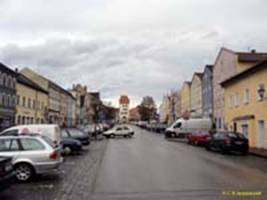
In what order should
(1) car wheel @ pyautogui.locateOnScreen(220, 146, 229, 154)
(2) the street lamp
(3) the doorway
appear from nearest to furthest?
1. (1) car wheel @ pyautogui.locateOnScreen(220, 146, 229, 154)
2. (2) the street lamp
3. (3) the doorway

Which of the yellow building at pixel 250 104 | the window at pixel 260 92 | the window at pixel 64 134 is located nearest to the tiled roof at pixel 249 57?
the yellow building at pixel 250 104

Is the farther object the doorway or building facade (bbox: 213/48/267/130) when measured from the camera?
building facade (bbox: 213/48/267/130)

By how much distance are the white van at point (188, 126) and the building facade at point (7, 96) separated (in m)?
19.8

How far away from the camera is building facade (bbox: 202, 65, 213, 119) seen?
247 ft

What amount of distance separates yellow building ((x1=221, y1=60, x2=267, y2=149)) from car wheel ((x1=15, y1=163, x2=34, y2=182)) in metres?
22.5

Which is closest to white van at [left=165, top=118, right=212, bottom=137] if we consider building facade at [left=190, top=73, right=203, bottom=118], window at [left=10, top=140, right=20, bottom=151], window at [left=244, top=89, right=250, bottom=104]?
window at [left=244, top=89, right=250, bottom=104]

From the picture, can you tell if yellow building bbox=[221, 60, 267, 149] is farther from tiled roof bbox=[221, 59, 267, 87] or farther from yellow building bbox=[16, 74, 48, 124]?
yellow building bbox=[16, 74, 48, 124]

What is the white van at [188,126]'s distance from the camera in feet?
205

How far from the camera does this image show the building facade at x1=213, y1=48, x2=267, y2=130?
56.3m

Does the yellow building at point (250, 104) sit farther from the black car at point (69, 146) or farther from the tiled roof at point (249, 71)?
the black car at point (69, 146)

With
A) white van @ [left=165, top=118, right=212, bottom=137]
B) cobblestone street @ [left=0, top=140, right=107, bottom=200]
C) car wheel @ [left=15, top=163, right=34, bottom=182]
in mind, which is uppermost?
white van @ [left=165, top=118, right=212, bottom=137]

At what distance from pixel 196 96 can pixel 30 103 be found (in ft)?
115

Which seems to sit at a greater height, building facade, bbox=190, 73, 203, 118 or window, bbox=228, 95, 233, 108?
building facade, bbox=190, 73, 203, 118

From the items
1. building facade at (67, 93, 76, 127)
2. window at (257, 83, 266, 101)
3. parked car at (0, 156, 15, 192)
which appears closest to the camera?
parked car at (0, 156, 15, 192)
